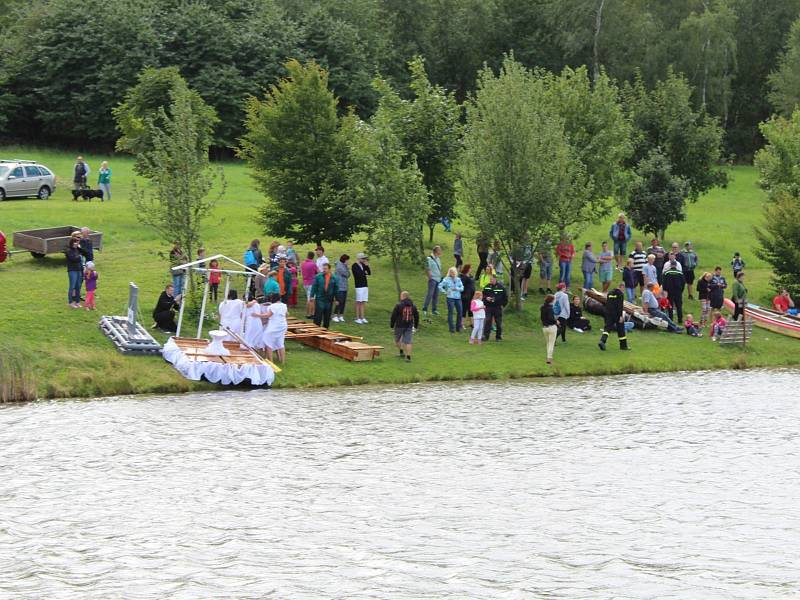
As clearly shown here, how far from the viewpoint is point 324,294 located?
33.4 meters

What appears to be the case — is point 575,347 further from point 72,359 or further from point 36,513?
point 36,513

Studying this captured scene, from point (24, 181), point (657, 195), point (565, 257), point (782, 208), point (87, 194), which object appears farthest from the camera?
point (657, 195)

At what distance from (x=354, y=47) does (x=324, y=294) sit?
43.8m

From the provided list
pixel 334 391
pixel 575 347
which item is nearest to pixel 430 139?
pixel 575 347

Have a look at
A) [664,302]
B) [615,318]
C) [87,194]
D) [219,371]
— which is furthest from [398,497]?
[87,194]

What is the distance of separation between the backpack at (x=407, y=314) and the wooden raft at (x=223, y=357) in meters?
3.71

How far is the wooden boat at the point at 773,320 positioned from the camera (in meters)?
39.9

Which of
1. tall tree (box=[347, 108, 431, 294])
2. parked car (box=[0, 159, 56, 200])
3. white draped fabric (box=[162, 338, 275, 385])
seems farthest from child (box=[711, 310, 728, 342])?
parked car (box=[0, 159, 56, 200])

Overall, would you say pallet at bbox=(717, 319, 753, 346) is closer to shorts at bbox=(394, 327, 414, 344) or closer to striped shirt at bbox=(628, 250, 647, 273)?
striped shirt at bbox=(628, 250, 647, 273)

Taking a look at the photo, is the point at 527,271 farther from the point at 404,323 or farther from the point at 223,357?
the point at 223,357

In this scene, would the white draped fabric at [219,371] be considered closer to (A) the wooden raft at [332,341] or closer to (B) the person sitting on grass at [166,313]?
(B) the person sitting on grass at [166,313]

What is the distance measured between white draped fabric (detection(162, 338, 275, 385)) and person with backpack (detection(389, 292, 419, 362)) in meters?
4.18

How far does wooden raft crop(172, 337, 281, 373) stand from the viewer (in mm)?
28609

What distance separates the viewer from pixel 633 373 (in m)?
33.6
